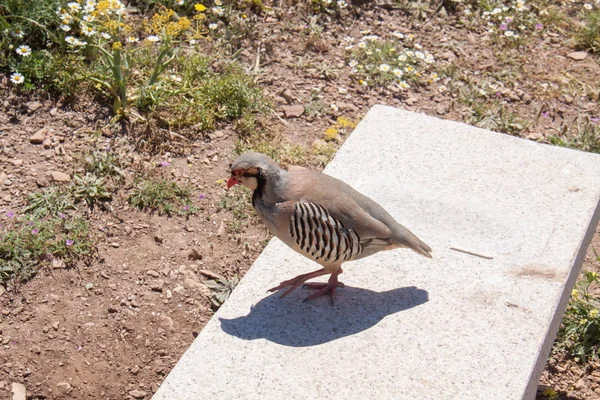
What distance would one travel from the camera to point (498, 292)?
389 cm

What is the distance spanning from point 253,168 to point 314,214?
0.37m

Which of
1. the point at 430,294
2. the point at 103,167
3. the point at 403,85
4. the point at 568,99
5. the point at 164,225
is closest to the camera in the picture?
the point at 430,294

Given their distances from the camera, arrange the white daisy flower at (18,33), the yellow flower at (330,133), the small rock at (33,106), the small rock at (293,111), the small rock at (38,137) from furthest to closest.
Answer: the small rock at (293,111) → the yellow flower at (330,133) → the white daisy flower at (18,33) → the small rock at (33,106) → the small rock at (38,137)

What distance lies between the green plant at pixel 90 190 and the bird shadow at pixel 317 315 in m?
1.62

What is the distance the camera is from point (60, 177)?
196 inches

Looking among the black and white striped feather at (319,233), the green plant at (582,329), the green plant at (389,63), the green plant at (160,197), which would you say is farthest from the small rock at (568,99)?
the black and white striped feather at (319,233)

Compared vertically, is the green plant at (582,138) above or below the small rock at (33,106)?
below

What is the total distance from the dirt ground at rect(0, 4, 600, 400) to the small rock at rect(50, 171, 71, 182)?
4cm

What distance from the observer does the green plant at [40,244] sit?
173 inches

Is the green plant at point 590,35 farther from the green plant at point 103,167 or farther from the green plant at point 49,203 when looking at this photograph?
the green plant at point 49,203

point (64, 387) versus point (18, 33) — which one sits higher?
point (18, 33)

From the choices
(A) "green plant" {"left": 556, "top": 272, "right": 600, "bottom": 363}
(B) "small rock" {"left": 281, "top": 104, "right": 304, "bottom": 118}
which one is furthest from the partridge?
(B) "small rock" {"left": 281, "top": 104, "right": 304, "bottom": 118}

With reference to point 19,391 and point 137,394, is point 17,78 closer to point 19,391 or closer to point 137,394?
point 19,391

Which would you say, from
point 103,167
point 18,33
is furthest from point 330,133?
point 18,33
